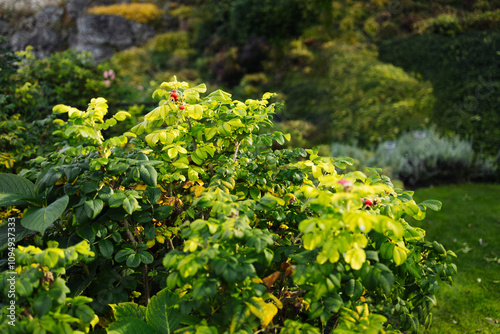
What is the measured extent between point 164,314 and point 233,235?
76 cm

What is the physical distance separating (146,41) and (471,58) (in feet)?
48.6

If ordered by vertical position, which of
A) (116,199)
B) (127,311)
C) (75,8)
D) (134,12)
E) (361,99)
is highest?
(75,8)

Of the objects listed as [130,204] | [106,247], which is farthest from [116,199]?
[106,247]

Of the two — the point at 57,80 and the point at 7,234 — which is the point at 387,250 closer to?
the point at 7,234

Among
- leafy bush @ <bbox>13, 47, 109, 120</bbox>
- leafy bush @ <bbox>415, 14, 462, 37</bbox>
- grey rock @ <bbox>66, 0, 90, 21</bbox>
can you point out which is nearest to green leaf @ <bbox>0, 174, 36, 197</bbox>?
leafy bush @ <bbox>13, 47, 109, 120</bbox>

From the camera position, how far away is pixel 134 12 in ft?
57.8

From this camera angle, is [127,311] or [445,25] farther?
[445,25]


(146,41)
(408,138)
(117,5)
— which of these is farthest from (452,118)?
(117,5)

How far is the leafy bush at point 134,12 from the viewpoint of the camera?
686 inches

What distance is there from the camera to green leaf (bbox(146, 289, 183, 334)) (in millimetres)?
1668

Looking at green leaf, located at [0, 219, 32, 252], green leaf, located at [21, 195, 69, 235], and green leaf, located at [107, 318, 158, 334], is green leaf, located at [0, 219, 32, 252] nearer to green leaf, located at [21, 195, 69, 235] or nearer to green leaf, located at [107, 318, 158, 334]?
green leaf, located at [21, 195, 69, 235]

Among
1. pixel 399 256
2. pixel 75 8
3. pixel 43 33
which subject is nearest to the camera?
pixel 399 256

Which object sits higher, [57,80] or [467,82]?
[57,80]

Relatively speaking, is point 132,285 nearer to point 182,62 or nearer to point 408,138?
point 408,138
